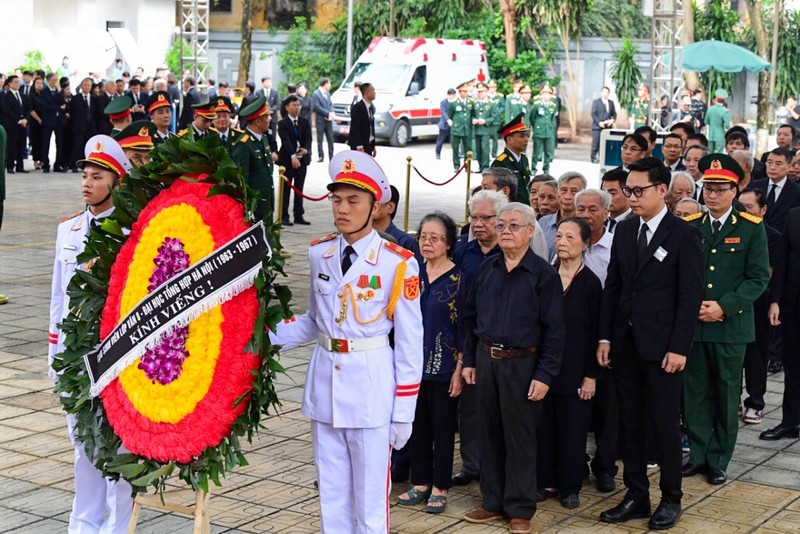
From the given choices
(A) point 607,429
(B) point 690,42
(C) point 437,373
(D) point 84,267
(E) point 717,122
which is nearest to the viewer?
(D) point 84,267

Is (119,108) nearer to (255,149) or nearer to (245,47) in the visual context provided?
(255,149)

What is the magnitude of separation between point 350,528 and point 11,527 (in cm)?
195

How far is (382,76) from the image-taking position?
32.7m

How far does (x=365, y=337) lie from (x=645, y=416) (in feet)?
6.81

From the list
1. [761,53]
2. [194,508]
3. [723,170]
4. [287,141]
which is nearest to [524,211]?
[723,170]

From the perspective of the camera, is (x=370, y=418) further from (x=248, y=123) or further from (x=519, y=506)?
(x=248, y=123)

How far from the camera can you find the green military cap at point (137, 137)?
289 inches

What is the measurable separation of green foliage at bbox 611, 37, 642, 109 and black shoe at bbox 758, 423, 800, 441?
1109 inches

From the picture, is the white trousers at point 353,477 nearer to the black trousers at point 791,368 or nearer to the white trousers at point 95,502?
the white trousers at point 95,502

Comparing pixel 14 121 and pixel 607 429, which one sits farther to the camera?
pixel 14 121

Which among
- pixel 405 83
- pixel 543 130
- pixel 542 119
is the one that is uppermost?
pixel 405 83

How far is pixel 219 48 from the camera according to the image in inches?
1812

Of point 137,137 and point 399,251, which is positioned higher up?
point 137,137

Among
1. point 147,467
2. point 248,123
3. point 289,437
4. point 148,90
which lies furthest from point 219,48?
point 147,467
